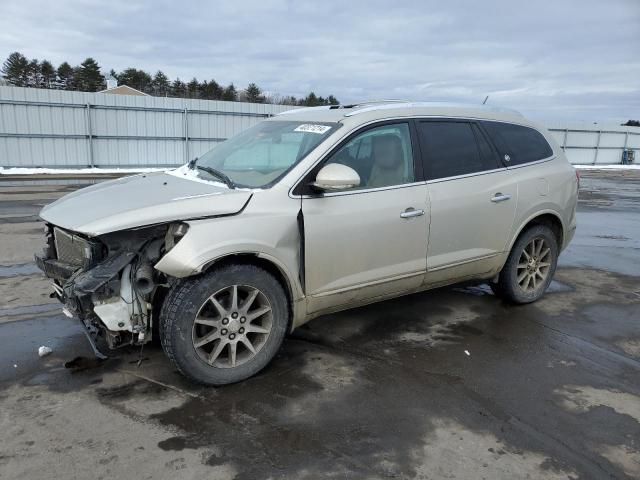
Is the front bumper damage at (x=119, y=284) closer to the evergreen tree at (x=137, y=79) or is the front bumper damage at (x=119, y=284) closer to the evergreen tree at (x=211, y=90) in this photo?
the evergreen tree at (x=211, y=90)

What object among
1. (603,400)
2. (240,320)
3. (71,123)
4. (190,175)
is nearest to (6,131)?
(71,123)

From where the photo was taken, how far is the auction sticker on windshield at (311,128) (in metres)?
4.05

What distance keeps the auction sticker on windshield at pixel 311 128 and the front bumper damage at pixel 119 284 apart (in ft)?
4.67

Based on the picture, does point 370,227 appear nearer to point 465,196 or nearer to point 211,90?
point 465,196

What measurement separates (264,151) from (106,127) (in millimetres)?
18464

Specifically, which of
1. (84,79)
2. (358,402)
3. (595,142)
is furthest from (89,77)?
(358,402)

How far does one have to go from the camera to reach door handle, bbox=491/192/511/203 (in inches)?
185

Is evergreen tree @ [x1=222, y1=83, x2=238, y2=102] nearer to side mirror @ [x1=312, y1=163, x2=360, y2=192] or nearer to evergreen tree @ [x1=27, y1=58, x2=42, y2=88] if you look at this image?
evergreen tree @ [x1=27, y1=58, x2=42, y2=88]

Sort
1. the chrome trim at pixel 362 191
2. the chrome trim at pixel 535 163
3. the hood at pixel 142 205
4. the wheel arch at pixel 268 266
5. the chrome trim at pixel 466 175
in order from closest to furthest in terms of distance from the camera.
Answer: the hood at pixel 142 205, the wheel arch at pixel 268 266, the chrome trim at pixel 362 191, the chrome trim at pixel 466 175, the chrome trim at pixel 535 163

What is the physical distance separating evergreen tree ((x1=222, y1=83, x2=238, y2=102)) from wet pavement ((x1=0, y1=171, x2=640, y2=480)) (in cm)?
5270

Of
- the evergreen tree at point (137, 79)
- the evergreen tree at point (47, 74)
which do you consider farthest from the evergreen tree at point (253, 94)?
the evergreen tree at point (47, 74)

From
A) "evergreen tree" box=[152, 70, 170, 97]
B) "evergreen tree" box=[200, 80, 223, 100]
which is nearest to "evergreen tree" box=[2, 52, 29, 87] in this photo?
"evergreen tree" box=[152, 70, 170, 97]

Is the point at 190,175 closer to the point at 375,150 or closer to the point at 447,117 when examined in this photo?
the point at 375,150

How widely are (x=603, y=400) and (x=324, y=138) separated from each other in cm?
267
